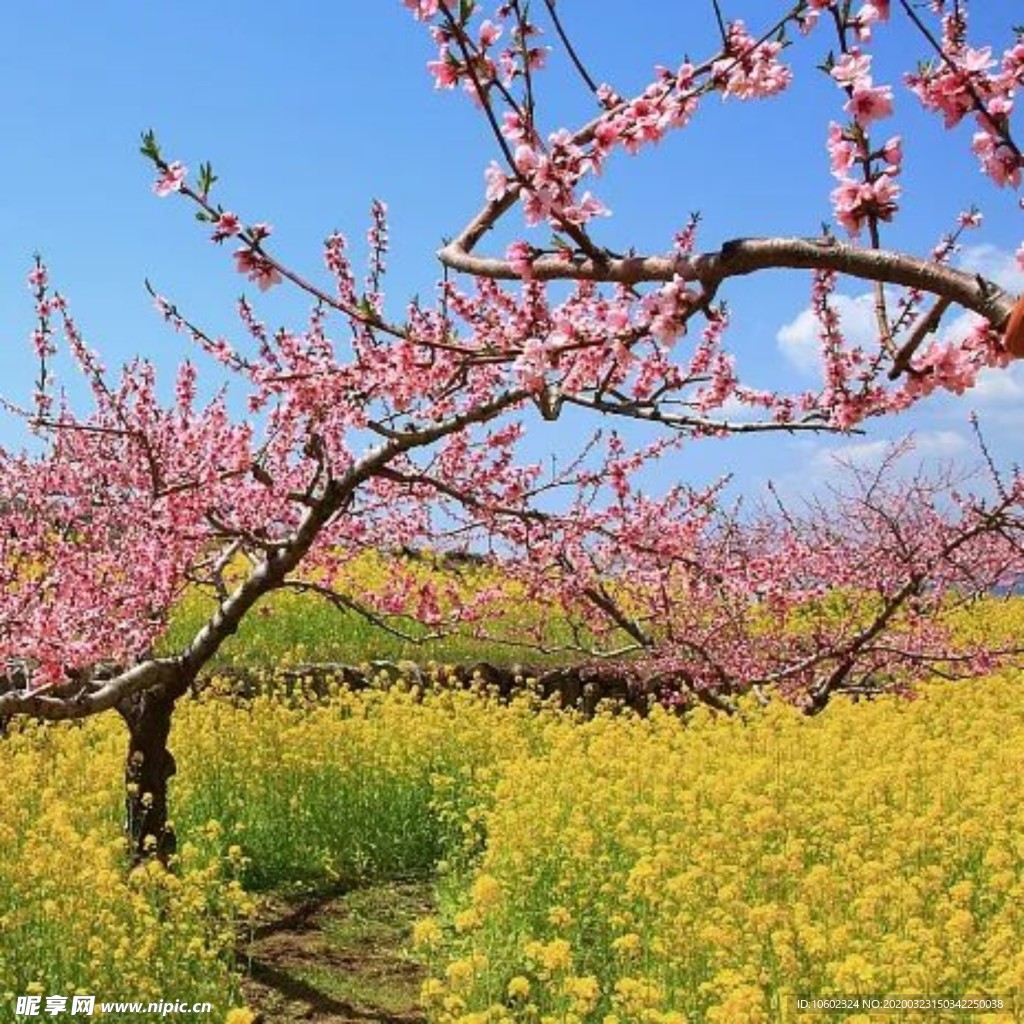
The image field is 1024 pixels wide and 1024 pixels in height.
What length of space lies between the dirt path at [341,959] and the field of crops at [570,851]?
21 cm

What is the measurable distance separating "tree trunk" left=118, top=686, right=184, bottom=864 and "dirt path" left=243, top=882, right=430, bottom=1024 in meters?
0.86

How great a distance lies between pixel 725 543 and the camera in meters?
11.4

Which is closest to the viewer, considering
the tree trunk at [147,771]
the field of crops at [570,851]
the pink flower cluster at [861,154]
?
the pink flower cluster at [861,154]

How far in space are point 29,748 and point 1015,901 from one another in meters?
7.65

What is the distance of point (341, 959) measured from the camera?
783cm

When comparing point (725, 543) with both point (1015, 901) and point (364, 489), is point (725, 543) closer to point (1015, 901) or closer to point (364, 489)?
point (364, 489)

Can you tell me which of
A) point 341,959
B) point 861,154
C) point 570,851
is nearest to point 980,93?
point 861,154

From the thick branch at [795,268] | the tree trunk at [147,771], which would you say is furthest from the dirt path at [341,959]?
the thick branch at [795,268]

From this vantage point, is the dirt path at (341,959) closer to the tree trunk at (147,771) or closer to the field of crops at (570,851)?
the field of crops at (570,851)

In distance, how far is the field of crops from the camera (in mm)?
5469

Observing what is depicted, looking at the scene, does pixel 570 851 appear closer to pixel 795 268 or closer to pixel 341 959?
pixel 341 959

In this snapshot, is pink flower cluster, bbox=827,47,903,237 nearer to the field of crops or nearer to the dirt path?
the field of crops

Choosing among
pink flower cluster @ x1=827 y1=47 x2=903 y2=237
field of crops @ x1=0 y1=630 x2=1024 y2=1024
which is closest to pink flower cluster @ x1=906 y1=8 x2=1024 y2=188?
pink flower cluster @ x1=827 y1=47 x2=903 y2=237

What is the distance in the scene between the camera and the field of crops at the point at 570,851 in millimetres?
5469
